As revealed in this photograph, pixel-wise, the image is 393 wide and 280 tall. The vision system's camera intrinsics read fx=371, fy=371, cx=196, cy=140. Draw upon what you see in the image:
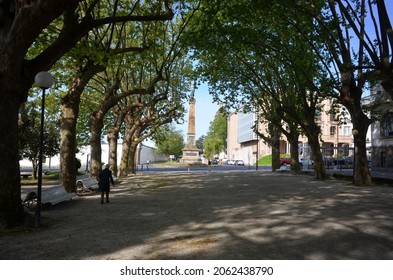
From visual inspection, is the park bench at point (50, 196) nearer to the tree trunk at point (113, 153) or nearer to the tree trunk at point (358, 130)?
the tree trunk at point (113, 153)

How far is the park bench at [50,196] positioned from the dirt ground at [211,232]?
1.02 feet

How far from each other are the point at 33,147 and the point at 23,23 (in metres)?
22.0

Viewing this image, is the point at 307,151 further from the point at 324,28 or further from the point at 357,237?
the point at 357,237

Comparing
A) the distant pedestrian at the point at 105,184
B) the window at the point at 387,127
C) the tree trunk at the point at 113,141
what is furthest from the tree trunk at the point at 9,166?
the window at the point at 387,127

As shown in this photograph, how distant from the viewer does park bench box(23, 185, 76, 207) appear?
11341mm

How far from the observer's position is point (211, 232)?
778 cm

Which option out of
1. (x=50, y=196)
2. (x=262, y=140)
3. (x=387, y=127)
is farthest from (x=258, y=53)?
(x=262, y=140)

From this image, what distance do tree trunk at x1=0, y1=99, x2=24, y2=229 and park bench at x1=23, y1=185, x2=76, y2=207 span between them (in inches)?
108

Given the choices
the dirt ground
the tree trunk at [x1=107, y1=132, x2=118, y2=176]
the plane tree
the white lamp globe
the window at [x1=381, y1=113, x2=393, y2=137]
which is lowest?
the dirt ground

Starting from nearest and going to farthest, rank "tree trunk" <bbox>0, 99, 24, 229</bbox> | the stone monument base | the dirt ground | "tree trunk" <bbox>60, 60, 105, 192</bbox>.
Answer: the dirt ground
"tree trunk" <bbox>0, 99, 24, 229</bbox>
"tree trunk" <bbox>60, 60, 105, 192</bbox>
the stone monument base

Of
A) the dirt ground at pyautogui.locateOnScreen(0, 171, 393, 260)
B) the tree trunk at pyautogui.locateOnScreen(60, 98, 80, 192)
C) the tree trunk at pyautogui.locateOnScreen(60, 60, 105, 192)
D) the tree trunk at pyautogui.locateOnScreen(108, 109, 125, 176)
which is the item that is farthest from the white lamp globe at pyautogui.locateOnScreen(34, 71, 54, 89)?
the tree trunk at pyautogui.locateOnScreen(108, 109, 125, 176)

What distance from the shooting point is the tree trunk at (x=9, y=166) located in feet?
27.1

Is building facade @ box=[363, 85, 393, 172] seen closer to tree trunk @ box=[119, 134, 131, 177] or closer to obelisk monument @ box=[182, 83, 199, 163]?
obelisk monument @ box=[182, 83, 199, 163]

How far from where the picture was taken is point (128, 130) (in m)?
33.2
